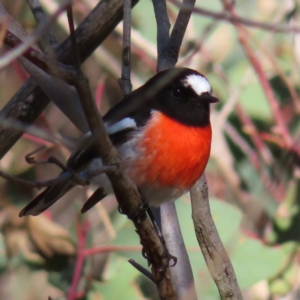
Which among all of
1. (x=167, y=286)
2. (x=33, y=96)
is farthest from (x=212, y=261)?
(x=33, y=96)

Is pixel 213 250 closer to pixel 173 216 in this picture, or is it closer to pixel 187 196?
pixel 173 216

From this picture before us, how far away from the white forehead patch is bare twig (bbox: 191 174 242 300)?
44 cm

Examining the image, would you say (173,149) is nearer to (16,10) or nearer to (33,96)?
(33,96)

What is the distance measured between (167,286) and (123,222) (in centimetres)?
152

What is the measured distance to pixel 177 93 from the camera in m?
2.59

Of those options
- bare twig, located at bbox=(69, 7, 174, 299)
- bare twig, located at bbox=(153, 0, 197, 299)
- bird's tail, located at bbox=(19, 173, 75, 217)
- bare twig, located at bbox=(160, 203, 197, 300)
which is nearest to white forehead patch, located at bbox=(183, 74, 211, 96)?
bare twig, located at bbox=(153, 0, 197, 299)

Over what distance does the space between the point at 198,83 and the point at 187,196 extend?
114 cm

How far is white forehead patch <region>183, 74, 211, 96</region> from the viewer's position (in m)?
2.51

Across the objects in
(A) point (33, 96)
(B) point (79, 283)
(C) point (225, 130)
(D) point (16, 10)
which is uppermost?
(D) point (16, 10)

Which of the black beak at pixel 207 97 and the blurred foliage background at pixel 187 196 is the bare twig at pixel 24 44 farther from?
the black beak at pixel 207 97

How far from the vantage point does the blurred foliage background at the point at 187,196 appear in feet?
10.6

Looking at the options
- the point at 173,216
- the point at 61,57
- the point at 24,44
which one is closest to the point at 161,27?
the point at 61,57

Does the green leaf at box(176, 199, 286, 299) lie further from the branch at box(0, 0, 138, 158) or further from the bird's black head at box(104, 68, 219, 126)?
the branch at box(0, 0, 138, 158)

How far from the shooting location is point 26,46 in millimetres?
1286
